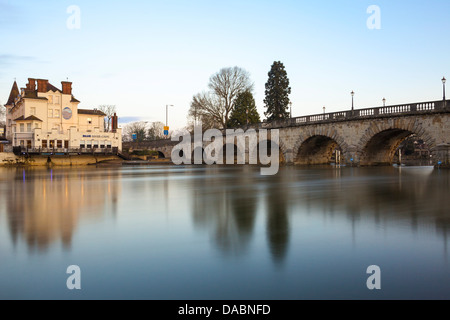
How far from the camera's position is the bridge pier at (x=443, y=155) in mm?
31328

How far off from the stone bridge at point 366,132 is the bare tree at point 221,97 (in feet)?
39.3

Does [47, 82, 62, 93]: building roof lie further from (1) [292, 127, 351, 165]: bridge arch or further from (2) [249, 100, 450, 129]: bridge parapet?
(1) [292, 127, 351, 165]: bridge arch

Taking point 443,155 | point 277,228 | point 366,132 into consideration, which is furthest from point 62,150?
point 277,228

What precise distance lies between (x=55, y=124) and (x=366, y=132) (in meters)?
46.4

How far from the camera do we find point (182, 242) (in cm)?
619

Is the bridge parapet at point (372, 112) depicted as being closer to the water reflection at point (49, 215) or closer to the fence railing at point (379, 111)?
the fence railing at point (379, 111)

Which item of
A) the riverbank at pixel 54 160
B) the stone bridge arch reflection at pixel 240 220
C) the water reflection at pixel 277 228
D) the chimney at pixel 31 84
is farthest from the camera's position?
the chimney at pixel 31 84

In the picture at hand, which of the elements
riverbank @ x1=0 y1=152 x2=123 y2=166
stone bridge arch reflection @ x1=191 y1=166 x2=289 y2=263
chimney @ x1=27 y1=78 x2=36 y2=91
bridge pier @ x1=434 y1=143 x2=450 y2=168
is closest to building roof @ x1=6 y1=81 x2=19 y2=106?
chimney @ x1=27 y1=78 x2=36 y2=91

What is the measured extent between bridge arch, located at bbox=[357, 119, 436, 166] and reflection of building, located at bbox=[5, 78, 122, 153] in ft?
130

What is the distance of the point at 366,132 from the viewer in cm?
3753

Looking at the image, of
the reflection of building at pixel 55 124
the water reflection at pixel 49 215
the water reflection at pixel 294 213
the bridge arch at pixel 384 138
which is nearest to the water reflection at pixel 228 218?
the water reflection at pixel 294 213

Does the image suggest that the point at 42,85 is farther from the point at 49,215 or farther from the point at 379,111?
the point at 49,215
